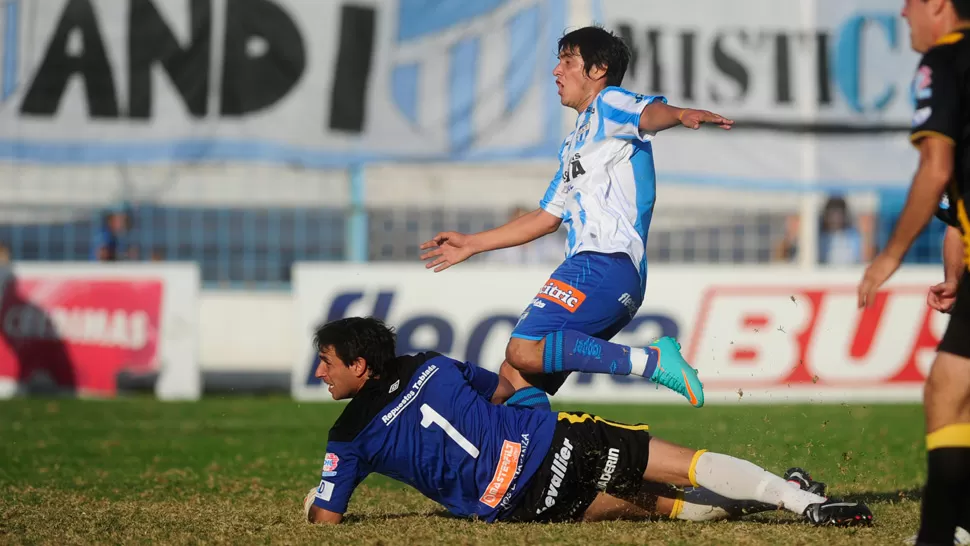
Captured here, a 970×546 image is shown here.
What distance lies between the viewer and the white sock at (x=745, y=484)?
574 cm

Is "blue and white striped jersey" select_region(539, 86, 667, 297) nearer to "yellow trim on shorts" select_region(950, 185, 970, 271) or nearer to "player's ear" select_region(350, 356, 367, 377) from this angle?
"player's ear" select_region(350, 356, 367, 377)

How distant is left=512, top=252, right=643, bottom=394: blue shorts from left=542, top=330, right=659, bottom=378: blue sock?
0.10m

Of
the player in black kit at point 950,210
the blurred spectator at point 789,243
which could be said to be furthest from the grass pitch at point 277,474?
the blurred spectator at point 789,243

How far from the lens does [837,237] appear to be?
17.4 m

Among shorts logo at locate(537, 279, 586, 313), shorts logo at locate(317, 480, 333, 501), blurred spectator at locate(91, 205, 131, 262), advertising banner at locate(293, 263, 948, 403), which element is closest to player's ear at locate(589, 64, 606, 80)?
shorts logo at locate(537, 279, 586, 313)

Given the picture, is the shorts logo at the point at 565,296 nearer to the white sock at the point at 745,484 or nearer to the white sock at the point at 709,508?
the white sock at the point at 745,484

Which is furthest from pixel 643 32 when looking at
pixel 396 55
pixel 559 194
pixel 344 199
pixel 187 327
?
A: pixel 559 194

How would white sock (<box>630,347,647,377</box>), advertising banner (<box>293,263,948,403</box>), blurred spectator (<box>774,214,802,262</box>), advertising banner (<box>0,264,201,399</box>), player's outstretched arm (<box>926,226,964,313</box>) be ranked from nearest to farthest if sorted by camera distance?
player's outstretched arm (<box>926,226,964,313</box>) → white sock (<box>630,347,647,377</box>) → advertising banner (<box>293,263,948,403</box>) → advertising banner (<box>0,264,201,399</box>) → blurred spectator (<box>774,214,802,262</box>)

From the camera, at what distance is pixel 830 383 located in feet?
50.0

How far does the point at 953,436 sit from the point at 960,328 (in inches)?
16.0

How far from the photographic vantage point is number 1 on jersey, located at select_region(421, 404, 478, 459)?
19.0ft

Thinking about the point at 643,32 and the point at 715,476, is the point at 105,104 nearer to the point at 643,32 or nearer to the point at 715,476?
the point at 643,32

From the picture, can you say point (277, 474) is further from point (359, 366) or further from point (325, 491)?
point (359, 366)

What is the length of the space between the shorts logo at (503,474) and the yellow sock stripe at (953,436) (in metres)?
1.94
